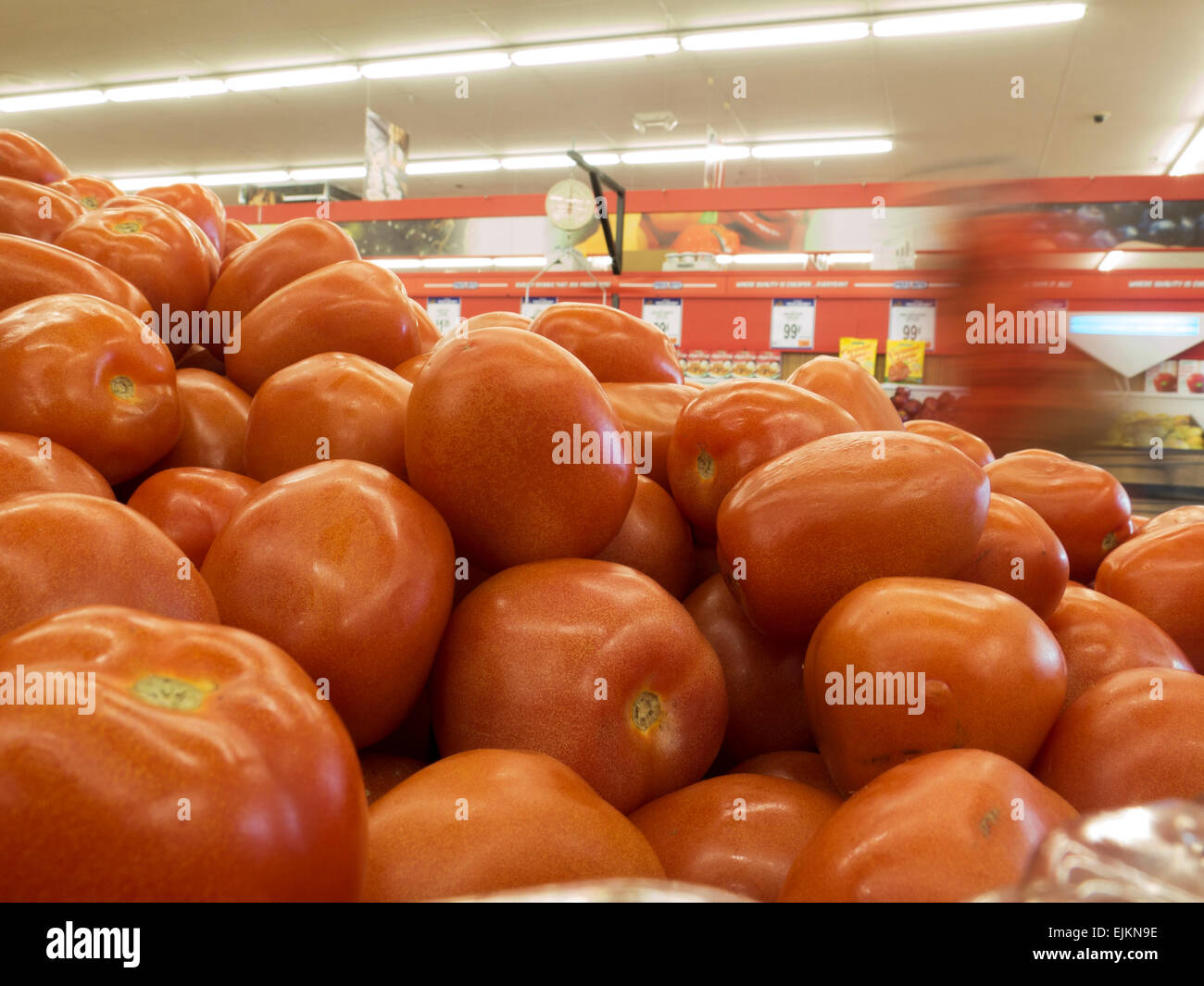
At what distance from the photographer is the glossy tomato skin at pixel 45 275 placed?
3.88 ft

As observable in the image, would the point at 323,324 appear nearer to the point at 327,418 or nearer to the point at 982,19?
the point at 327,418

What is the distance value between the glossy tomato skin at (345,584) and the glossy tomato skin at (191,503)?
0.56 ft

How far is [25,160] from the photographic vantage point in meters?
1.83

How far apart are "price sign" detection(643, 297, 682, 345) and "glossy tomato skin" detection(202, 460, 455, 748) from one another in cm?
590

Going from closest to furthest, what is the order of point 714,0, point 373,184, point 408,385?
point 408,385 < point 714,0 < point 373,184

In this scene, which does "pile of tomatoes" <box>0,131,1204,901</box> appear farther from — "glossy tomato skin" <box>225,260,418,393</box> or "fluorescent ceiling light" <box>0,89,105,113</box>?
"fluorescent ceiling light" <box>0,89,105,113</box>

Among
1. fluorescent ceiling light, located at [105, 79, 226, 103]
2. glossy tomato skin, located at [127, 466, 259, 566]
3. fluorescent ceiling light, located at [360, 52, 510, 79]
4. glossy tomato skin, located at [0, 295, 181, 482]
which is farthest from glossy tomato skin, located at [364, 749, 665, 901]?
fluorescent ceiling light, located at [105, 79, 226, 103]

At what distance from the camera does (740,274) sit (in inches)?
257

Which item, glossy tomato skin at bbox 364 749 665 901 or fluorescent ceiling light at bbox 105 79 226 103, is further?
fluorescent ceiling light at bbox 105 79 226 103

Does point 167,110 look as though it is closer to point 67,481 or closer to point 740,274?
point 740,274

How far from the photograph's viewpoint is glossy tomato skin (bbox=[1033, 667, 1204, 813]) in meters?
0.74

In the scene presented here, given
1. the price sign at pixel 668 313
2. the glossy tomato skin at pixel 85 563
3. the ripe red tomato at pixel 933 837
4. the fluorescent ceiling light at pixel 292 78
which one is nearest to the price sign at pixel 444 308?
the price sign at pixel 668 313

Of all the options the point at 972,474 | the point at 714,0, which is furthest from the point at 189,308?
the point at 714,0
